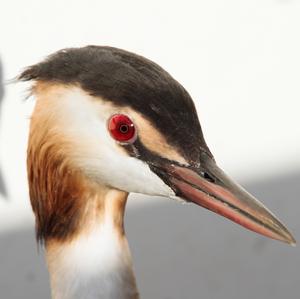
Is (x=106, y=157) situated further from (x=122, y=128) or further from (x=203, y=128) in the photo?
(x=203, y=128)

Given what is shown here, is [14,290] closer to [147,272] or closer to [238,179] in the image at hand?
[147,272]

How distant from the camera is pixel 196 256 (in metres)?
2.47

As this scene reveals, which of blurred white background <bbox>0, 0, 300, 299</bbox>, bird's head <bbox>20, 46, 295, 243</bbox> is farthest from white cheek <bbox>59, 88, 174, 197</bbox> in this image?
blurred white background <bbox>0, 0, 300, 299</bbox>

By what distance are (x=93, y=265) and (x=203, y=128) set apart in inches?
45.9

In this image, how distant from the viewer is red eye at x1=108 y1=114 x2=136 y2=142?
126 centimetres

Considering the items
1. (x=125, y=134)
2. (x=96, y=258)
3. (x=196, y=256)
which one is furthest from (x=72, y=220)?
(x=196, y=256)

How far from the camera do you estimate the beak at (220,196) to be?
130 cm

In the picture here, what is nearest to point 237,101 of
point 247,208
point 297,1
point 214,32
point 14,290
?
point 214,32

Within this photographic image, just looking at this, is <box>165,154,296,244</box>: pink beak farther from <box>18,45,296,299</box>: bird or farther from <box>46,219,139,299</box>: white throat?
<box>46,219,139,299</box>: white throat

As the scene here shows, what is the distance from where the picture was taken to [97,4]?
252 centimetres

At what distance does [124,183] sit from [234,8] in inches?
55.6

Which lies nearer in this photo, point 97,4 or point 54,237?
point 54,237

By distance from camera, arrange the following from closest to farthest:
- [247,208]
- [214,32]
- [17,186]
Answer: [247,208] → [17,186] → [214,32]

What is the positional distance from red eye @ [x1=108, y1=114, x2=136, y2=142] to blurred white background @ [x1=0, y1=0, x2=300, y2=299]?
1.15 metres
